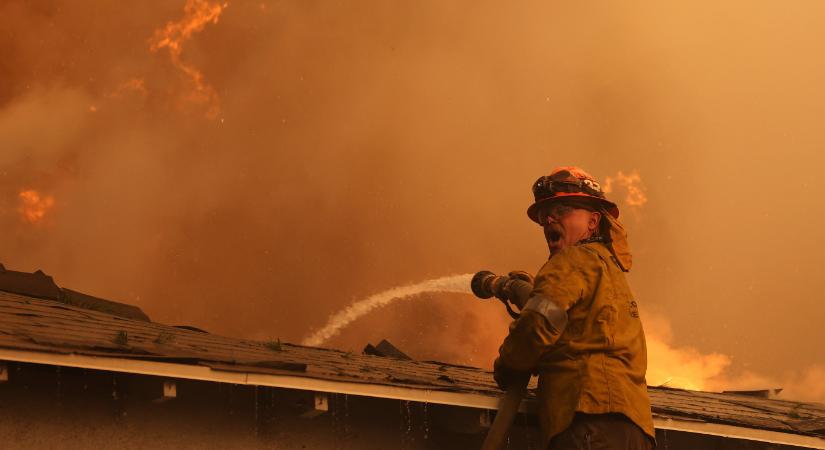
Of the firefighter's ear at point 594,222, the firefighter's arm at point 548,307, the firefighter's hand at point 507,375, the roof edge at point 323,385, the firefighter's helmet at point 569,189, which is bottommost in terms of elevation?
the roof edge at point 323,385

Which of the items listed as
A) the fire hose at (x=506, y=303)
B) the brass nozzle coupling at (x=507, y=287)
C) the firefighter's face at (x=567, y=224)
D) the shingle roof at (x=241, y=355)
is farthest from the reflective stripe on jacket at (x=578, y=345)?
the shingle roof at (x=241, y=355)

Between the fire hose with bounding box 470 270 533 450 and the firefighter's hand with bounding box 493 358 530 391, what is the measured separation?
13 millimetres

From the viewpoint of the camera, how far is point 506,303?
A: 19.9ft

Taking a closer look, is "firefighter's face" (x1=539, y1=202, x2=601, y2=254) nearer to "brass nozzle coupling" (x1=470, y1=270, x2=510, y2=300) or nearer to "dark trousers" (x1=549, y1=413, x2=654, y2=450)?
"brass nozzle coupling" (x1=470, y1=270, x2=510, y2=300)

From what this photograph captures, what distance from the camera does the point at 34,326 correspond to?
5324 millimetres

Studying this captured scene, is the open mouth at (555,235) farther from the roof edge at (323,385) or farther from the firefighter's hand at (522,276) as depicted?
the roof edge at (323,385)

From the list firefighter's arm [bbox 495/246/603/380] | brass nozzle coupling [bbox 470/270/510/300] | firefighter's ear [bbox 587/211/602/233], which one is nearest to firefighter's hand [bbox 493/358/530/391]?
firefighter's arm [bbox 495/246/603/380]

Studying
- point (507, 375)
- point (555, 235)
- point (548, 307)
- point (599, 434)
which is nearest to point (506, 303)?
point (555, 235)

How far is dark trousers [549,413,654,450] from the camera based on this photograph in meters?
4.85

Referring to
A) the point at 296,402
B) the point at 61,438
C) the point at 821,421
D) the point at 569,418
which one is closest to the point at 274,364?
the point at 296,402

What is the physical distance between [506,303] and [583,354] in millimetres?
1093

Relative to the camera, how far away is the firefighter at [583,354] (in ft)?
16.0

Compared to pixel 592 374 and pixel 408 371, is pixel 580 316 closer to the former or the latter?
pixel 592 374

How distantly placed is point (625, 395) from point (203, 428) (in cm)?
252
